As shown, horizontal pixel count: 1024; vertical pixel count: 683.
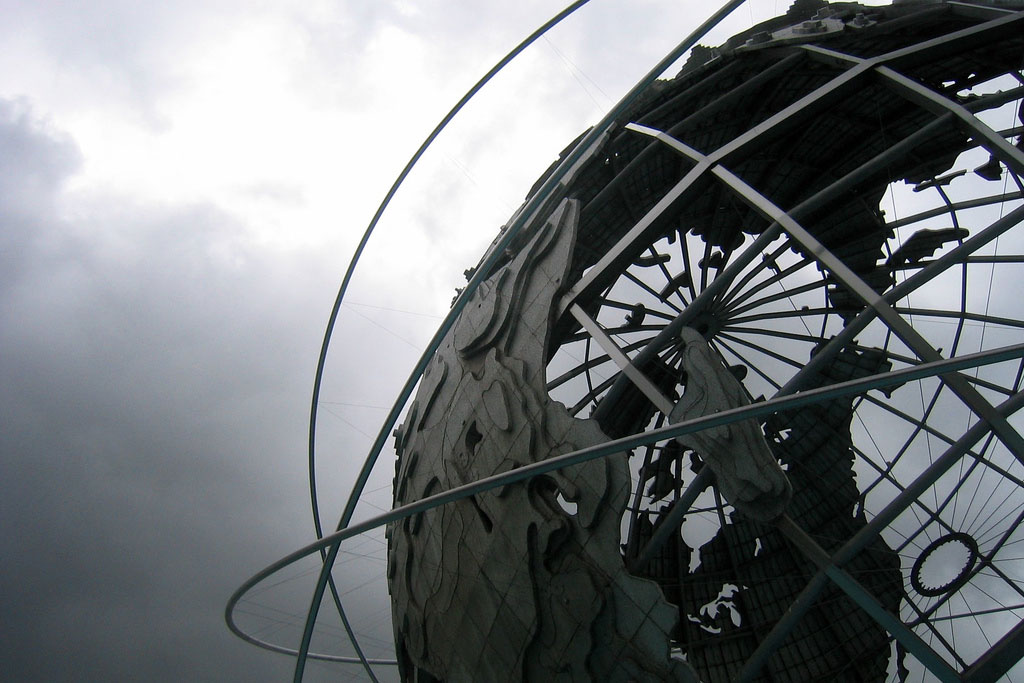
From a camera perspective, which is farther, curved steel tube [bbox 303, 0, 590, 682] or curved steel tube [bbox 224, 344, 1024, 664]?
curved steel tube [bbox 303, 0, 590, 682]

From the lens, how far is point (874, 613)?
452 cm

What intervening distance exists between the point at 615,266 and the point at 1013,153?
11.3 feet

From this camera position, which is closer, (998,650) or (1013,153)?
(998,650)

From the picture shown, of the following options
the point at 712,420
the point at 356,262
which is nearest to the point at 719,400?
the point at 712,420

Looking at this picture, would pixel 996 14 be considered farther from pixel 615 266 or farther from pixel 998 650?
pixel 998 650

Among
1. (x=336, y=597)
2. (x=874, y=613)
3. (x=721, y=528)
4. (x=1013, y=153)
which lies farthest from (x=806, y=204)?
(x=336, y=597)

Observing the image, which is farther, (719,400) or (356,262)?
(356,262)

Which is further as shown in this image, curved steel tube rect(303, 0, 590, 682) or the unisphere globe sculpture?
curved steel tube rect(303, 0, 590, 682)

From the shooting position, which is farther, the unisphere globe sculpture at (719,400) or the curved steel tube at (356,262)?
the curved steel tube at (356,262)

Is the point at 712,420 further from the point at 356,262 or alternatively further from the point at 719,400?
the point at 356,262

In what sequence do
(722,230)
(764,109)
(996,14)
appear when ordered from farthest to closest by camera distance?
(722,230) → (764,109) → (996,14)

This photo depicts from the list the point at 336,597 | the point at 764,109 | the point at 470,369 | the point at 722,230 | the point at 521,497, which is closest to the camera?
the point at 521,497

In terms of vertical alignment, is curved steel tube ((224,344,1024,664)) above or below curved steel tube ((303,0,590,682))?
below

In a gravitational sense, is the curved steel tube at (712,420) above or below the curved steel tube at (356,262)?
below
